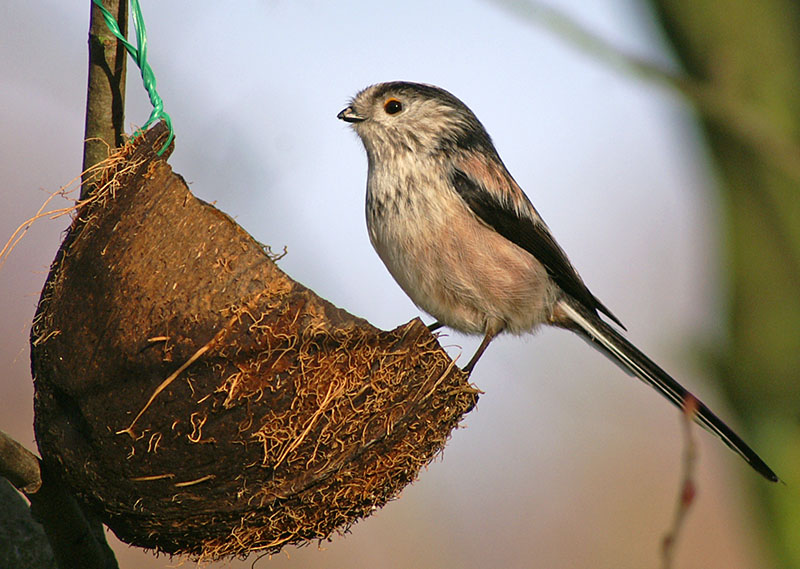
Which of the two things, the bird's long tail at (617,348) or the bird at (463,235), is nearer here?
the bird at (463,235)

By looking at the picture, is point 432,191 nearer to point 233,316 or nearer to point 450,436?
point 450,436

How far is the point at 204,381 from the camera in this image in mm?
2207

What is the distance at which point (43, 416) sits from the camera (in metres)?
2.48

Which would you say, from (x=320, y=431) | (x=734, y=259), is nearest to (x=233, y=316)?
(x=320, y=431)

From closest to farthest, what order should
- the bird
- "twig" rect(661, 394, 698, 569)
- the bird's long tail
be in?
1. "twig" rect(661, 394, 698, 569)
2. the bird
3. the bird's long tail

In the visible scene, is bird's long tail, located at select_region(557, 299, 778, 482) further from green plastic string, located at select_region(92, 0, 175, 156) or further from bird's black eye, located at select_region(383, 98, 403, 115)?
green plastic string, located at select_region(92, 0, 175, 156)

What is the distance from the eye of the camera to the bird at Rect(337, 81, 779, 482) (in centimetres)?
337

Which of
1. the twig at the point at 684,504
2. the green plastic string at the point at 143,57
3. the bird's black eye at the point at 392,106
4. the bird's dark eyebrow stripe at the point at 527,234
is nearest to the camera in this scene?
the twig at the point at 684,504

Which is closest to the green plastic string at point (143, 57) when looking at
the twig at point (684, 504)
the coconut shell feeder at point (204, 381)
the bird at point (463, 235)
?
the coconut shell feeder at point (204, 381)

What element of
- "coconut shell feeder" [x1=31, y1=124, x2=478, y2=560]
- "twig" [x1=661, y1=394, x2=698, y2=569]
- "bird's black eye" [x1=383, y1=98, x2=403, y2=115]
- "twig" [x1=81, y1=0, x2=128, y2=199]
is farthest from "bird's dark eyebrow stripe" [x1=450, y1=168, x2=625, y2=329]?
"twig" [x1=661, y1=394, x2=698, y2=569]

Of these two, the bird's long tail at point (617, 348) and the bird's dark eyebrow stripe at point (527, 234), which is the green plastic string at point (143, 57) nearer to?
the bird's dark eyebrow stripe at point (527, 234)

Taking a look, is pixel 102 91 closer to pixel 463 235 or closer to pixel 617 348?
pixel 463 235

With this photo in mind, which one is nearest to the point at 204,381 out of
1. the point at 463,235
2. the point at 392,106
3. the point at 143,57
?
the point at 143,57

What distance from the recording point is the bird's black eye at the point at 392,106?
3852mm
